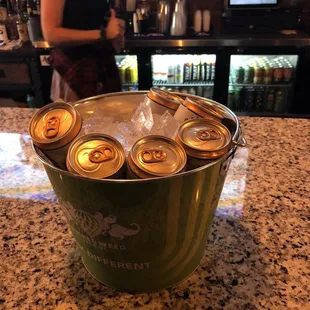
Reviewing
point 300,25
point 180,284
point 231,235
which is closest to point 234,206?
point 231,235

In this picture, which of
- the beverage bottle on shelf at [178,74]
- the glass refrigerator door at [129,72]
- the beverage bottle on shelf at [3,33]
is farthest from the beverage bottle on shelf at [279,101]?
the beverage bottle on shelf at [3,33]

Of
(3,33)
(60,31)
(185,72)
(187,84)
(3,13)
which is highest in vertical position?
(60,31)

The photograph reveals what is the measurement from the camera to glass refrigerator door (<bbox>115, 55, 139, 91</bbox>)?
10.2 ft

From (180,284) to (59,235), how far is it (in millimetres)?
258

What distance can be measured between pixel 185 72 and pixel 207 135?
272 cm

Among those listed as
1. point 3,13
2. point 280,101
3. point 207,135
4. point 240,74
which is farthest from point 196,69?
point 207,135

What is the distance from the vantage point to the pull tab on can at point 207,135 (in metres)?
0.53

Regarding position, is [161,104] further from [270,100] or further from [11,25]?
[11,25]

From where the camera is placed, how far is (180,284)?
1.94 feet

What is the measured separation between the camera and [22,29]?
3.06m

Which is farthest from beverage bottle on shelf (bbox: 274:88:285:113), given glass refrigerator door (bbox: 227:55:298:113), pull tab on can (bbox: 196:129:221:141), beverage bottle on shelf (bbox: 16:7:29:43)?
pull tab on can (bbox: 196:129:221:141)

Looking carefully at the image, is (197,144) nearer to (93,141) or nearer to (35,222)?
(93,141)

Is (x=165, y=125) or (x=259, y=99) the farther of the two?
(x=259, y=99)

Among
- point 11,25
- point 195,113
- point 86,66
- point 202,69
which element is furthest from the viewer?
point 11,25
